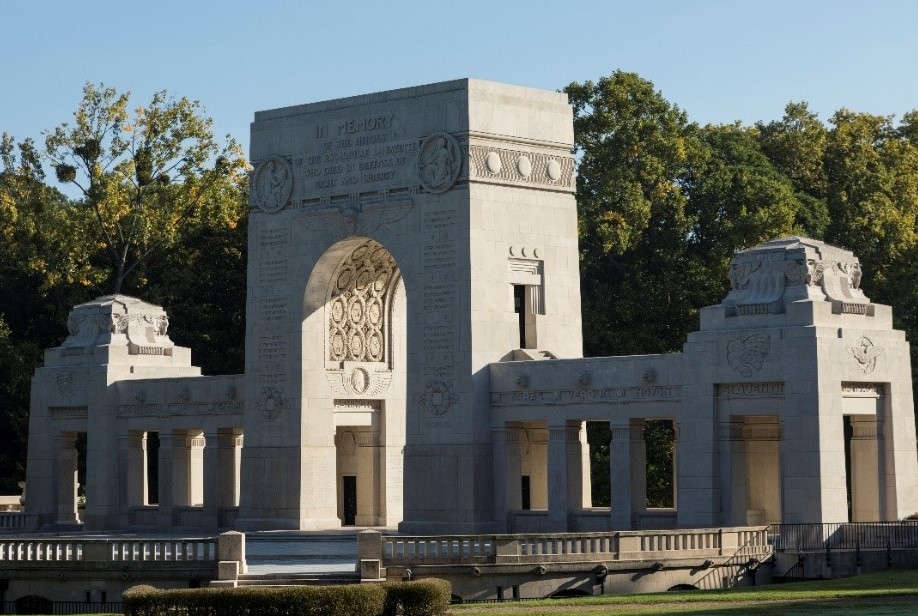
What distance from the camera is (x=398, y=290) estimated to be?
2643 inches

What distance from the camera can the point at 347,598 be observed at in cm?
4094

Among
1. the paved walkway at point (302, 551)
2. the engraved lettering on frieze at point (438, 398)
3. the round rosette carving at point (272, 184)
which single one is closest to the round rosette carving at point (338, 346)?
the round rosette carving at point (272, 184)

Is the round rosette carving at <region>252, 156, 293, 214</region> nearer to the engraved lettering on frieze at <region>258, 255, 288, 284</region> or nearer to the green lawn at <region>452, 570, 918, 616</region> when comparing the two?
the engraved lettering on frieze at <region>258, 255, 288, 284</region>

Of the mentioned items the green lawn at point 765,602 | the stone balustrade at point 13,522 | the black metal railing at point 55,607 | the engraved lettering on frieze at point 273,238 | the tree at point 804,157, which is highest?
the tree at point 804,157

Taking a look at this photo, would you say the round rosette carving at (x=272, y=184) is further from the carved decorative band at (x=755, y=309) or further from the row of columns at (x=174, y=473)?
the carved decorative band at (x=755, y=309)

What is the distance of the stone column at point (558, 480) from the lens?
57938 millimetres

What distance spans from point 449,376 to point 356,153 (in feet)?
25.0

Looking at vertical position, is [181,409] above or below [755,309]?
below

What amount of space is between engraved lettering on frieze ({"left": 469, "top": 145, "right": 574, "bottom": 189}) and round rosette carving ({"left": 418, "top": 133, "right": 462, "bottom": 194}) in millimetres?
581

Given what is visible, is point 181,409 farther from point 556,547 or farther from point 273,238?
point 556,547

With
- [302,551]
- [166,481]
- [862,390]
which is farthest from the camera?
[166,481]

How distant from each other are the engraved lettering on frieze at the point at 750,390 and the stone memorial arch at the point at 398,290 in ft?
28.0

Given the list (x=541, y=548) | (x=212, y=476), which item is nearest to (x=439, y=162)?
(x=212, y=476)

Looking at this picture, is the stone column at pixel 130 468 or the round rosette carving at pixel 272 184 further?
the stone column at pixel 130 468
